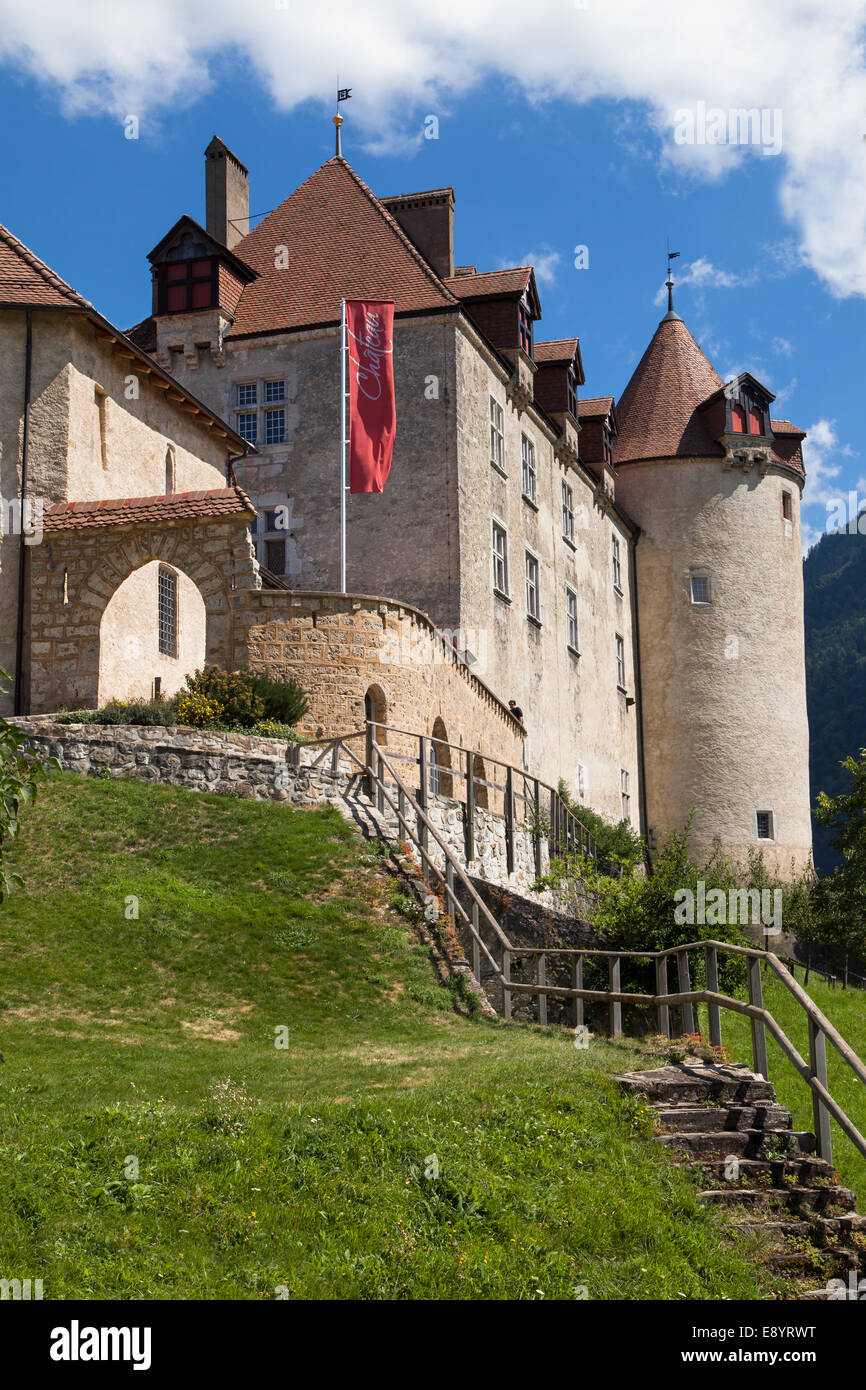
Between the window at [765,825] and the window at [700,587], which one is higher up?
the window at [700,587]

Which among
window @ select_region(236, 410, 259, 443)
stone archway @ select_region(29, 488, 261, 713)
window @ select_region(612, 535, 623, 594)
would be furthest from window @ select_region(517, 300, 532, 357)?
stone archway @ select_region(29, 488, 261, 713)

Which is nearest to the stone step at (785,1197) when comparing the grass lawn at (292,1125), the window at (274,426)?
the grass lawn at (292,1125)

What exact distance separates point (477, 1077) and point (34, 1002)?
5.47m

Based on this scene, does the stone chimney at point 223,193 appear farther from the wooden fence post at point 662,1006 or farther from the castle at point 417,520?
the wooden fence post at point 662,1006

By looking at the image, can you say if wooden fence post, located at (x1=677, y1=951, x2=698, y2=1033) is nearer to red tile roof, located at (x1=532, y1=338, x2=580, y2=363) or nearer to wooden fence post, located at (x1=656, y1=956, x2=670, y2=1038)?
wooden fence post, located at (x1=656, y1=956, x2=670, y2=1038)

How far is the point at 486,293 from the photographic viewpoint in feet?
129

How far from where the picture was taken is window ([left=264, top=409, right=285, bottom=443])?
37438 mm

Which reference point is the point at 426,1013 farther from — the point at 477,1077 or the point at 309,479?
the point at 309,479

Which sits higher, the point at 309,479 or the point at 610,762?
the point at 309,479

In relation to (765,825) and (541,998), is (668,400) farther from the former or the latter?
(541,998)

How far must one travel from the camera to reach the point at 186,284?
38469mm

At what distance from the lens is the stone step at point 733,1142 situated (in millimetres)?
11625

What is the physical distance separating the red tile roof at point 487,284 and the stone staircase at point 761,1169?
29.2m
